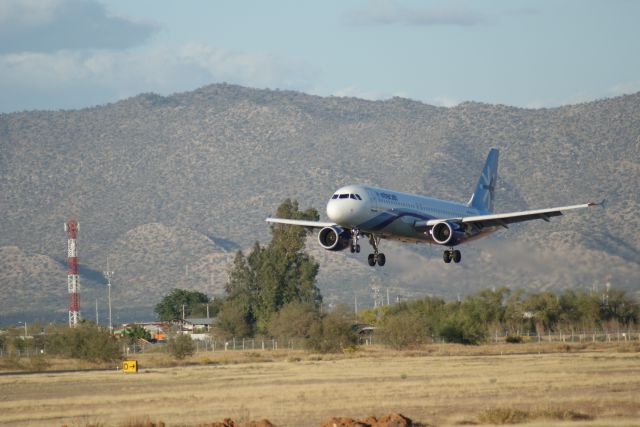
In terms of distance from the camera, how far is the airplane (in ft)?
219

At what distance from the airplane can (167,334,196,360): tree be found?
3413 cm

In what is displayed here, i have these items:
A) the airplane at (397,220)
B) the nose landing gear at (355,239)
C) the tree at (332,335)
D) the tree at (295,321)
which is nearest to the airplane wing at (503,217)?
the airplane at (397,220)

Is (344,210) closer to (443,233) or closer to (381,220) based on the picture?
(381,220)

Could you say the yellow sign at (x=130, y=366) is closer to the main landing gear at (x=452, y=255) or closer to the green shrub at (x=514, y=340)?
the main landing gear at (x=452, y=255)

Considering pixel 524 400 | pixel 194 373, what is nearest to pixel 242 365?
pixel 194 373

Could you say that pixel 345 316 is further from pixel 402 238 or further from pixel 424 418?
pixel 424 418

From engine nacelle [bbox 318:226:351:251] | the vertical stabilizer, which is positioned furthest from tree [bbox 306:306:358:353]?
engine nacelle [bbox 318:226:351:251]

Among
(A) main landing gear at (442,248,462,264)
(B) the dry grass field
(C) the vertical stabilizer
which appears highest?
(C) the vertical stabilizer

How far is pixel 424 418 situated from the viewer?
52.4 metres

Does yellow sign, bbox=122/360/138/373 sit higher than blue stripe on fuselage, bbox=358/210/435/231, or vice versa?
blue stripe on fuselage, bbox=358/210/435/231

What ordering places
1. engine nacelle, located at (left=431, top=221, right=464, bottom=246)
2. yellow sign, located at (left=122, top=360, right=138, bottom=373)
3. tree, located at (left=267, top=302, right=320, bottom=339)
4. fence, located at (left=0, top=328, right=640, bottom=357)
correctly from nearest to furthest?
engine nacelle, located at (left=431, top=221, right=464, bottom=246) < yellow sign, located at (left=122, top=360, right=138, bottom=373) < fence, located at (left=0, top=328, right=640, bottom=357) < tree, located at (left=267, top=302, right=320, bottom=339)

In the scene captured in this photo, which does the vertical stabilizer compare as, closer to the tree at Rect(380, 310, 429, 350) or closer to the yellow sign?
the yellow sign

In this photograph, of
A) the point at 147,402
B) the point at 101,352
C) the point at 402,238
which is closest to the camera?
the point at 147,402

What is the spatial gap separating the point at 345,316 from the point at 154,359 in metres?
23.9
